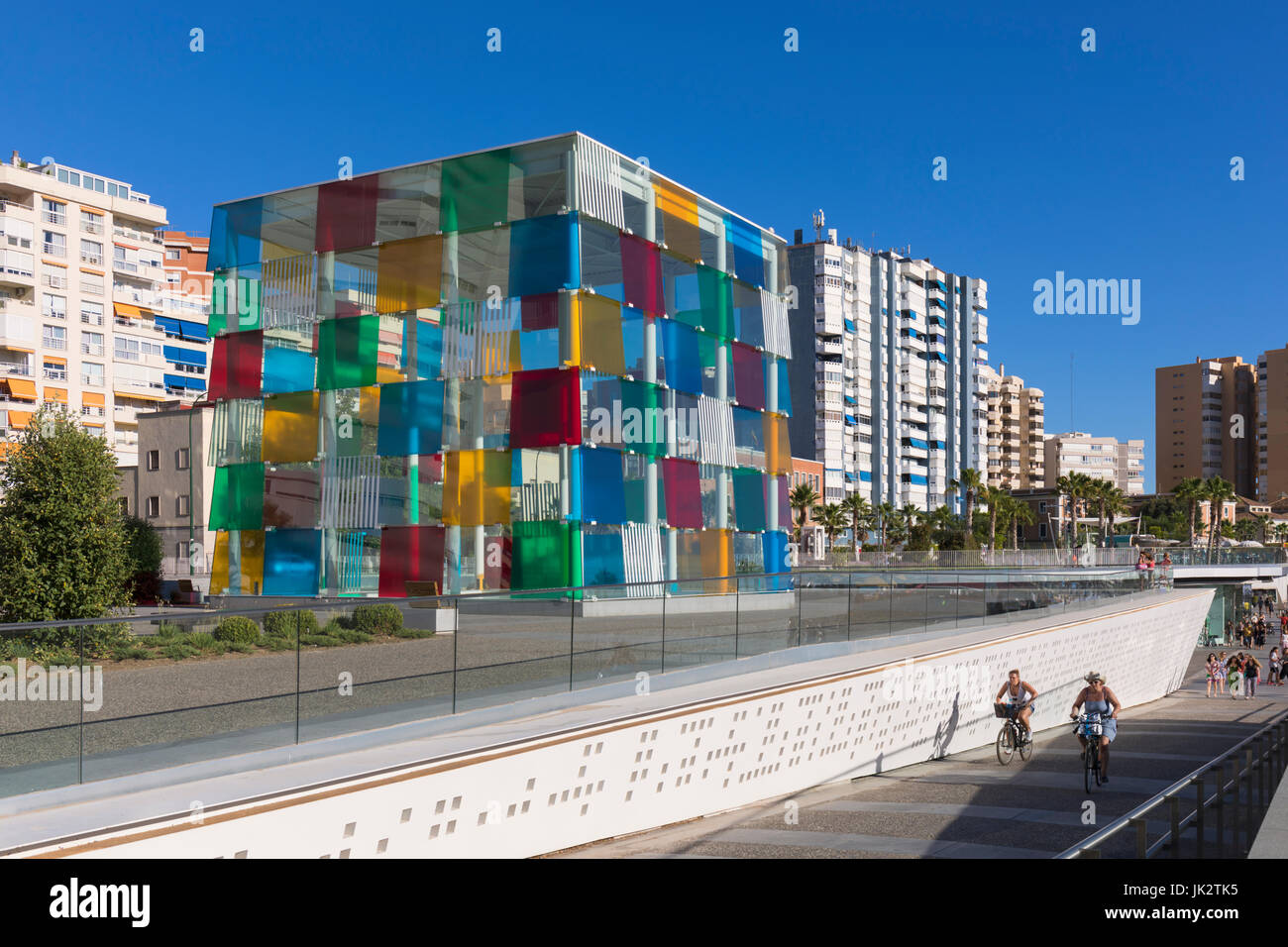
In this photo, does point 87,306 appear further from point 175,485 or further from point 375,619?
point 375,619

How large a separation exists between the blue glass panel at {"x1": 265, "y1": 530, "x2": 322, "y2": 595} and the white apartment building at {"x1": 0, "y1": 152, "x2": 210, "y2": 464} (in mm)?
44888

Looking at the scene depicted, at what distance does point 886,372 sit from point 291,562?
108 meters

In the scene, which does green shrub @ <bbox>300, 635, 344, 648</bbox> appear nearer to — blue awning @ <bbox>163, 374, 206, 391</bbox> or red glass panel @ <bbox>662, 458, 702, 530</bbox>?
red glass panel @ <bbox>662, 458, 702, 530</bbox>

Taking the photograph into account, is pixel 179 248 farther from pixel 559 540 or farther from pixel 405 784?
pixel 405 784

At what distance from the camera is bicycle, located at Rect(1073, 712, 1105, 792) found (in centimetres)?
1847

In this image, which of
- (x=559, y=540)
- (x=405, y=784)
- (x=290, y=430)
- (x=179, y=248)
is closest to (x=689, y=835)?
(x=405, y=784)

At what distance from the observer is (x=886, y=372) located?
140375mm

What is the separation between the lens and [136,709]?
9555mm

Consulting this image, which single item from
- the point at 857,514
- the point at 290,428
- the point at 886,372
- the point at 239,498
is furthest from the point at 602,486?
the point at 886,372

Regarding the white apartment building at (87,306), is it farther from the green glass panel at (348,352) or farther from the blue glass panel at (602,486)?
the blue glass panel at (602,486)

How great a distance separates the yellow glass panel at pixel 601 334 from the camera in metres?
38.1

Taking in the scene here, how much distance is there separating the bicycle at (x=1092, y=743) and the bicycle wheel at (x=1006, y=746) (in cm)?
320

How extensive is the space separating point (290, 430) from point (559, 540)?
13.1 metres

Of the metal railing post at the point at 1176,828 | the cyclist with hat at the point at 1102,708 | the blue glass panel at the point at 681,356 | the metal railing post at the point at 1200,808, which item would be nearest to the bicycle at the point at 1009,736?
the cyclist with hat at the point at 1102,708
